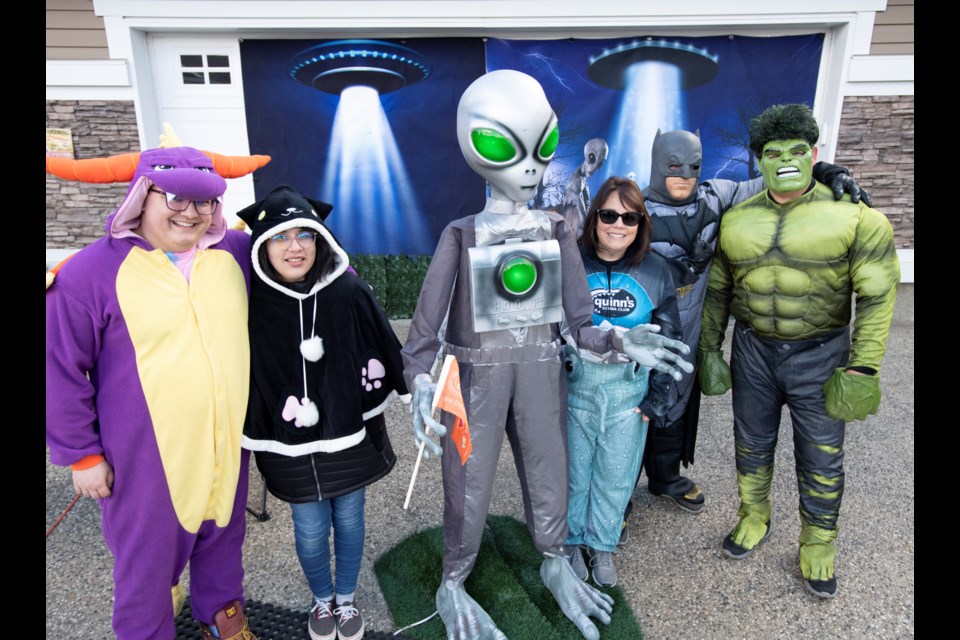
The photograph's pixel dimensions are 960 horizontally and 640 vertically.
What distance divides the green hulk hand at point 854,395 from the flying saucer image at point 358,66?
5292mm

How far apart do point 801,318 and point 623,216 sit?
896mm

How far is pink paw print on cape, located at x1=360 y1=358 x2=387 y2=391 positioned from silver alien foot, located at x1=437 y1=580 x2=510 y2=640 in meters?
0.90

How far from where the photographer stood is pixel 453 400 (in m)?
1.86

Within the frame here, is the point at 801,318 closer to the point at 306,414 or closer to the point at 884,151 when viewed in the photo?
the point at 306,414

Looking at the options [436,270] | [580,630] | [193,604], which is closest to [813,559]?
[580,630]

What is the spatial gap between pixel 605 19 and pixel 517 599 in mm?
5605

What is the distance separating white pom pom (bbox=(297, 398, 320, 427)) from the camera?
1.97 m

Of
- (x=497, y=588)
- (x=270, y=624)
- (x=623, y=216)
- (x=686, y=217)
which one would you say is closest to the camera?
(x=623, y=216)

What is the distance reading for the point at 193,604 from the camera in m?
2.17

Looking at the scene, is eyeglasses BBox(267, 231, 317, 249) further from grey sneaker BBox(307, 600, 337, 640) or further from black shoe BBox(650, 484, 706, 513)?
black shoe BBox(650, 484, 706, 513)

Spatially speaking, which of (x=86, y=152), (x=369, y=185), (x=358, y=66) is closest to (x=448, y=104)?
(x=358, y=66)

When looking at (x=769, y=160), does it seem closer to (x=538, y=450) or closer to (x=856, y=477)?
(x=538, y=450)

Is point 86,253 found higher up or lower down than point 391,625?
higher up

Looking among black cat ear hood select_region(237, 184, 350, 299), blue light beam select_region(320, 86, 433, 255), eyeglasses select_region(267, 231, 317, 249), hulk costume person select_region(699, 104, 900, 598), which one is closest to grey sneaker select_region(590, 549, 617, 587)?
hulk costume person select_region(699, 104, 900, 598)
